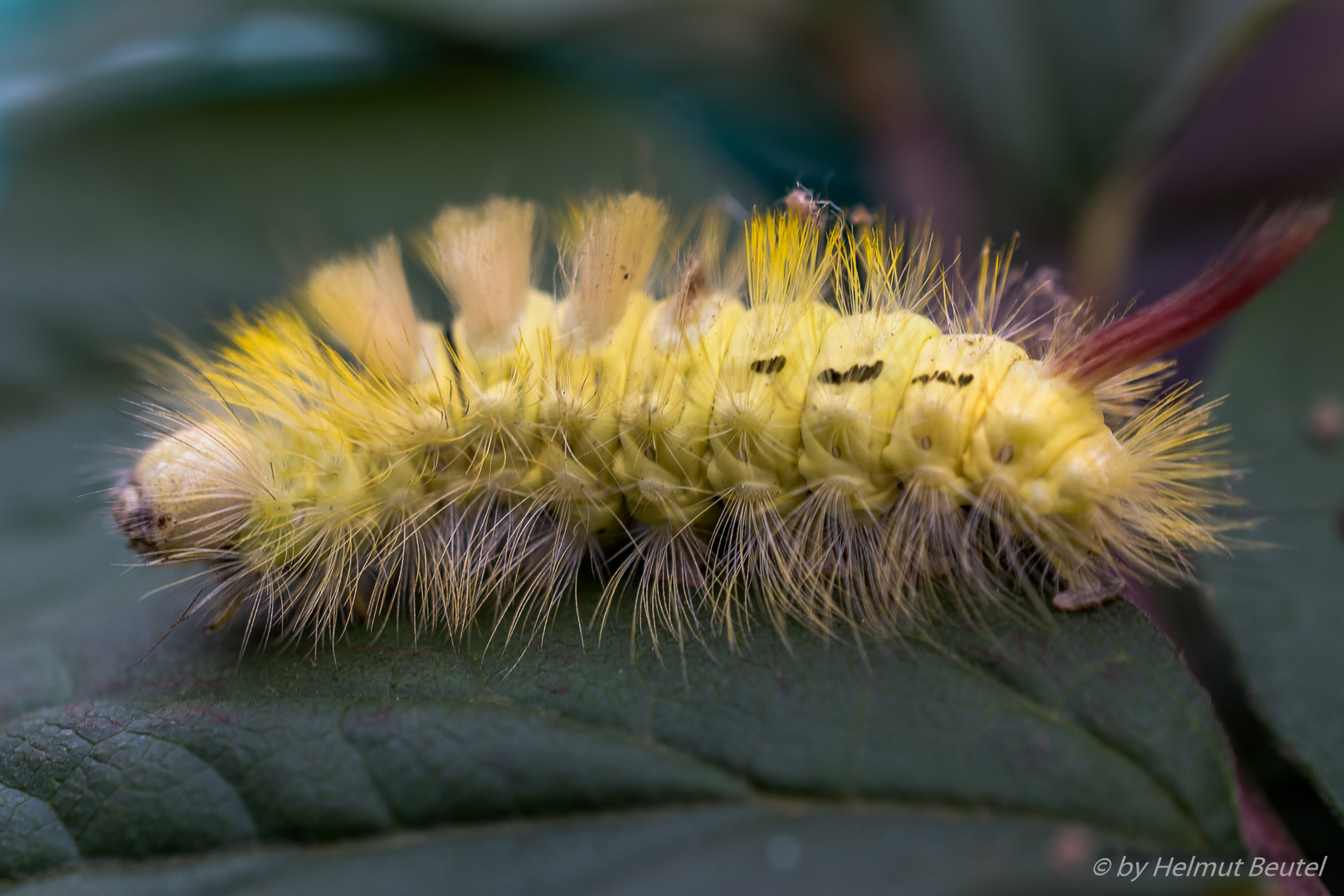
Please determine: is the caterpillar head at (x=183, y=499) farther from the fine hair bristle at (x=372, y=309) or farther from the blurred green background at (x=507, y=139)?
the blurred green background at (x=507, y=139)

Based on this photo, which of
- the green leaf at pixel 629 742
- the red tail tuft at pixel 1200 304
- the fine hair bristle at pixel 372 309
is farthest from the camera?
the fine hair bristle at pixel 372 309

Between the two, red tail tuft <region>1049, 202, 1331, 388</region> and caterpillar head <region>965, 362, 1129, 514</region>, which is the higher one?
red tail tuft <region>1049, 202, 1331, 388</region>

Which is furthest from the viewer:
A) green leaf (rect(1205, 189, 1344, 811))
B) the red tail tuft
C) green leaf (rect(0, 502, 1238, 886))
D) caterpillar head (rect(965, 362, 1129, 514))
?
green leaf (rect(1205, 189, 1344, 811))

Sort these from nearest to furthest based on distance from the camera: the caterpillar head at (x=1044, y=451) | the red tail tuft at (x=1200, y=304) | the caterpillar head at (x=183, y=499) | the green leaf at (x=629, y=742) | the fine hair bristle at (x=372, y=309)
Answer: the green leaf at (x=629, y=742) < the red tail tuft at (x=1200, y=304) < the caterpillar head at (x=1044, y=451) < the caterpillar head at (x=183, y=499) < the fine hair bristle at (x=372, y=309)

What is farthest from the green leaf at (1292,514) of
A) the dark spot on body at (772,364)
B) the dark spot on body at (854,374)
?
the dark spot on body at (772,364)

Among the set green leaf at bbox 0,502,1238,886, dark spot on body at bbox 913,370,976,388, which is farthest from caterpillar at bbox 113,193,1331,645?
green leaf at bbox 0,502,1238,886

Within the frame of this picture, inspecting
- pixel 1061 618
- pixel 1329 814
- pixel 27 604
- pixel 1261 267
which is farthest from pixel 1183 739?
pixel 27 604

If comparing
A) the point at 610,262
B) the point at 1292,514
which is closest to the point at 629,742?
the point at 610,262

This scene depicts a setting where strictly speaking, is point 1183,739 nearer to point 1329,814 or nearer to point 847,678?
point 847,678

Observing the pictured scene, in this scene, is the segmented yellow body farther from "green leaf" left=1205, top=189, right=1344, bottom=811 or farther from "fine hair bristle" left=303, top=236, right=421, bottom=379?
"green leaf" left=1205, top=189, right=1344, bottom=811
